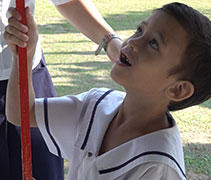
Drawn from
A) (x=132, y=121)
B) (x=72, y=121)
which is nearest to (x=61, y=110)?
(x=72, y=121)

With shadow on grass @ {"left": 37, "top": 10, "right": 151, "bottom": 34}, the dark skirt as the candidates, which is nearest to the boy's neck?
the dark skirt

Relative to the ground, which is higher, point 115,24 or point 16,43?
point 16,43

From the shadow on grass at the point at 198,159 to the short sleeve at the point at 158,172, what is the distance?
1.50m

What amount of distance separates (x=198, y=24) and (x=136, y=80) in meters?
0.21

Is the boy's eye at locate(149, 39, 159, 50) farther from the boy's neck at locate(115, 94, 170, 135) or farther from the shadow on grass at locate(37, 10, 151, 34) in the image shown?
the shadow on grass at locate(37, 10, 151, 34)

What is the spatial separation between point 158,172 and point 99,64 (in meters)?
3.39

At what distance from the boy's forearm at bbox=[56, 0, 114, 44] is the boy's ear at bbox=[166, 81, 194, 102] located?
1.49 feet

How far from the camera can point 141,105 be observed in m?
1.09

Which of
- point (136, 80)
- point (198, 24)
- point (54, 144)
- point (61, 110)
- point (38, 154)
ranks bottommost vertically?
point (38, 154)

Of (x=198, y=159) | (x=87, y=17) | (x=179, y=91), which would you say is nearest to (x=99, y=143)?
(x=179, y=91)

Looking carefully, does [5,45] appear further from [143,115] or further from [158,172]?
[158,172]

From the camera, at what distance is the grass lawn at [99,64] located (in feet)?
8.81

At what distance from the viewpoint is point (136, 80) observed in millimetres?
1034

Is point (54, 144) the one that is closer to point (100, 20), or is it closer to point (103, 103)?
point (103, 103)
